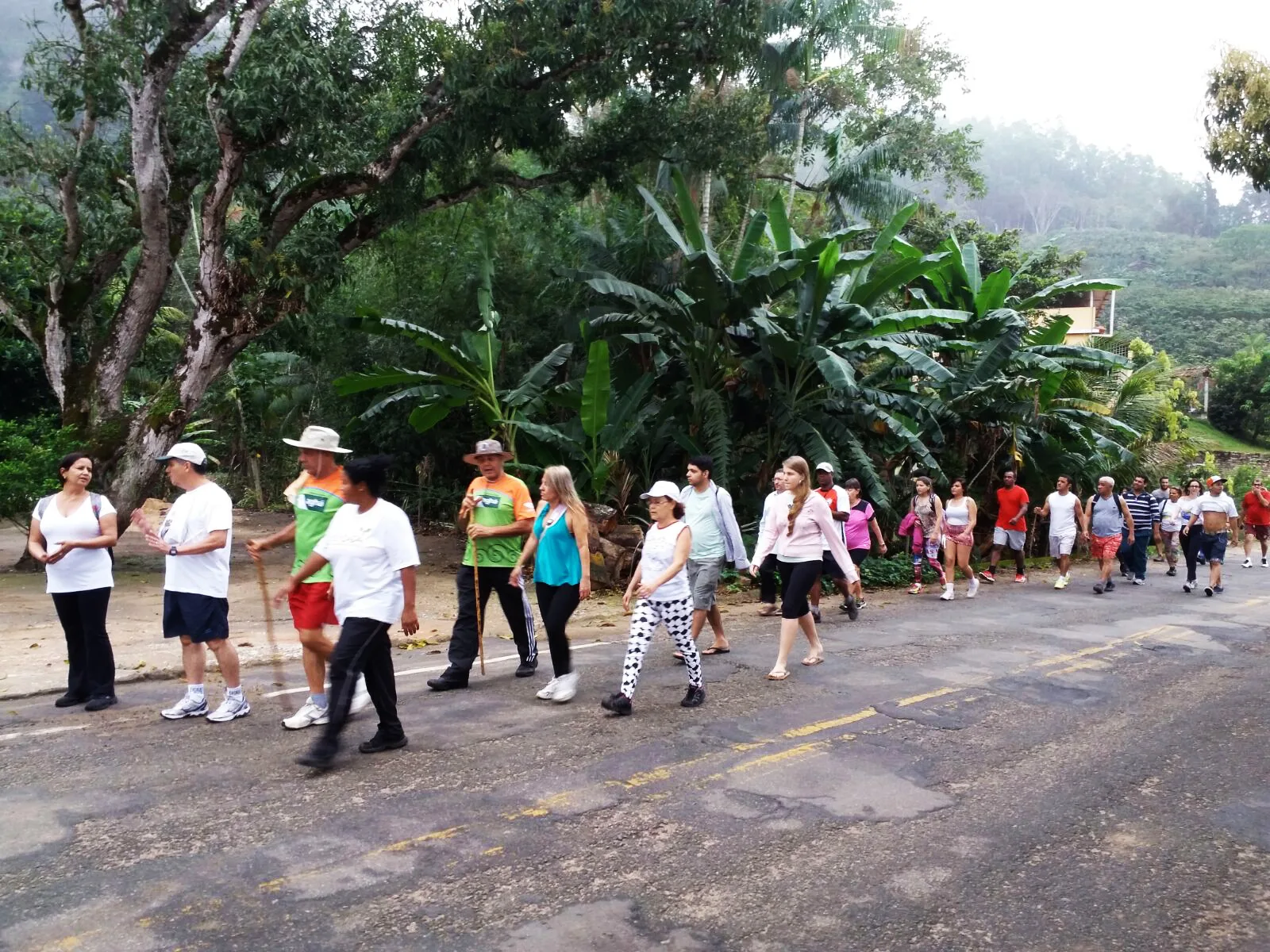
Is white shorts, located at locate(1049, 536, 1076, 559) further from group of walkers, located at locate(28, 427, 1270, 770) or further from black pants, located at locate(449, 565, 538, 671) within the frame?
black pants, located at locate(449, 565, 538, 671)

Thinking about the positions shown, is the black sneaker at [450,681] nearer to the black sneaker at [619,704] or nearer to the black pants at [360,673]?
the black sneaker at [619,704]

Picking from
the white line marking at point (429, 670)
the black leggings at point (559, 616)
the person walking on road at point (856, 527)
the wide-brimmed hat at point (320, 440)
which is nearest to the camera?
the wide-brimmed hat at point (320, 440)

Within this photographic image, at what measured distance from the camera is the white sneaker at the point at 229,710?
6.70 metres

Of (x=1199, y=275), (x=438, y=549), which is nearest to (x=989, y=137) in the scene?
(x=1199, y=275)

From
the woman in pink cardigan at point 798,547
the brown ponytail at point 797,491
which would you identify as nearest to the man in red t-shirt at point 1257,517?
the woman in pink cardigan at point 798,547

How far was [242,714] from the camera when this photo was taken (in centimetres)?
681

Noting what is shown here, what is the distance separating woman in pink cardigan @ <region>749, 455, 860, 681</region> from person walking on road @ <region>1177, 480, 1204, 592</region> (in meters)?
8.30

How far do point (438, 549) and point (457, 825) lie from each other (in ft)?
47.7

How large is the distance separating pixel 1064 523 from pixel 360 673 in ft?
41.0

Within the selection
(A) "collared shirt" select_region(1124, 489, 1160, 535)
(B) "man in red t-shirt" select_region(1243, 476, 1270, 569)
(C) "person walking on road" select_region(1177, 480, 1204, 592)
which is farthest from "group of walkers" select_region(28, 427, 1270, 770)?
(B) "man in red t-shirt" select_region(1243, 476, 1270, 569)

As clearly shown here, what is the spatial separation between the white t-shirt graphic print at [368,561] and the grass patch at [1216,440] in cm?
4497

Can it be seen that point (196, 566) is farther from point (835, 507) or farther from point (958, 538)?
point (958, 538)

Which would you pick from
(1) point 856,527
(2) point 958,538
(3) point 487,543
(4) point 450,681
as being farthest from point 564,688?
(2) point 958,538

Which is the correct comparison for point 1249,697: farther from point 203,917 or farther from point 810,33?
point 810,33
